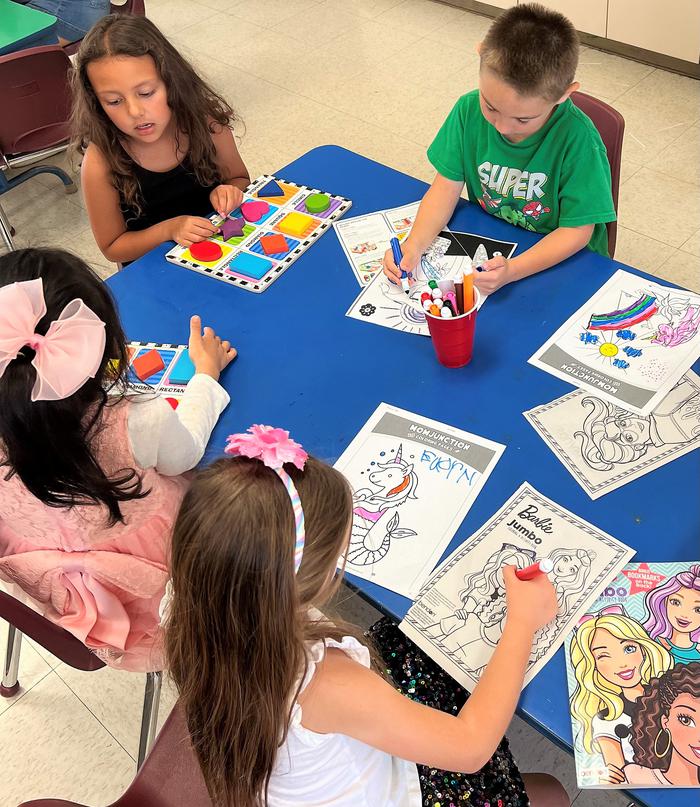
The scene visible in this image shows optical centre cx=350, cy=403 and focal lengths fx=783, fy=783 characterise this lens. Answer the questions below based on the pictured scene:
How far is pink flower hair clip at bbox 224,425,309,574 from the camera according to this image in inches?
33.4

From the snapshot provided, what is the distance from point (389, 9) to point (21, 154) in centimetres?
232

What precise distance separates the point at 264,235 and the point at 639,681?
1.13m

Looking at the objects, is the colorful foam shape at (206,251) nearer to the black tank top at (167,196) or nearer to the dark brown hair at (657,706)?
the black tank top at (167,196)

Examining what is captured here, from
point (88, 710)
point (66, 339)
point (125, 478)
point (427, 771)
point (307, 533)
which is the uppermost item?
point (66, 339)

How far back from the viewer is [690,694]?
934 millimetres

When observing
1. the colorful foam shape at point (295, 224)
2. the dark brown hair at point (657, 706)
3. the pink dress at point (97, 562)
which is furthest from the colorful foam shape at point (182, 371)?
the dark brown hair at point (657, 706)

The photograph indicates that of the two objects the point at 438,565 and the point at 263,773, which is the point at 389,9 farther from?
the point at 263,773

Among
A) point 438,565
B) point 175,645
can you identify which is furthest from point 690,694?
point 175,645

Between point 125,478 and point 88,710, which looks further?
point 88,710

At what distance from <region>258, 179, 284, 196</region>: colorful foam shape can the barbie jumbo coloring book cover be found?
44.6 inches

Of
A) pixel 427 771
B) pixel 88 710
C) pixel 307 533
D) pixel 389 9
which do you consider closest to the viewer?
pixel 307 533

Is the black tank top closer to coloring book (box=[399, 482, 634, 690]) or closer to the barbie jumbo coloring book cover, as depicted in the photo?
coloring book (box=[399, 482, 634, 690])

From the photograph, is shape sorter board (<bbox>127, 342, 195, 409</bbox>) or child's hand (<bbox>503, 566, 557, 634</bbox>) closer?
child's hand (<bbox>503, 566, 557, 634</bbox>)

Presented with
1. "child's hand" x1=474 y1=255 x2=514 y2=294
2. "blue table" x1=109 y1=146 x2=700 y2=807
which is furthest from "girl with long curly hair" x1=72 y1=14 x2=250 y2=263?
"child's hand" x1=474 y1=255 x2=514 y2=294
